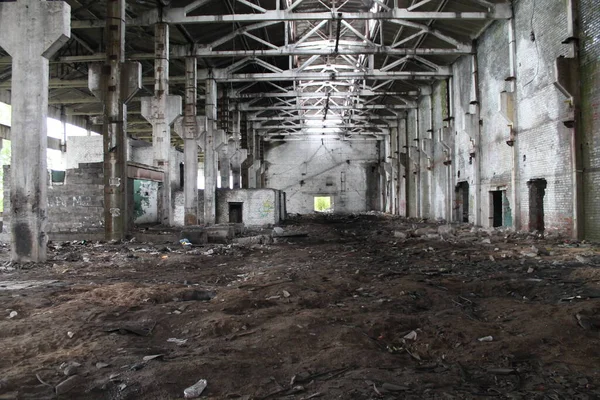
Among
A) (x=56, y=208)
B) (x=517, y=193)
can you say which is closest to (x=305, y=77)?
(x=517, y=193)

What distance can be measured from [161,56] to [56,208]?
6410mm

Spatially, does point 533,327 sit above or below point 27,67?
A: below

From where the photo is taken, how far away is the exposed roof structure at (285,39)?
1527cm

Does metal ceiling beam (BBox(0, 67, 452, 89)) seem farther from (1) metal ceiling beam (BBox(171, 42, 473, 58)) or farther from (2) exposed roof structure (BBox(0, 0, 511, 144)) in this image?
(1) metal ceiling beam (BBox(171, 42, 473, 58))

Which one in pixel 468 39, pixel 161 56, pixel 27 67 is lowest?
pixel 27 67

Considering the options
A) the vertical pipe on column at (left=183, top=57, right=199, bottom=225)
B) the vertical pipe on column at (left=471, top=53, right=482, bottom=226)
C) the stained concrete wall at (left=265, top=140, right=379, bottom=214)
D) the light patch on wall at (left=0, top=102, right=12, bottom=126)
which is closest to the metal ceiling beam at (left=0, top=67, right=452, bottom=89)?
the vertical pipe on column at (left=183, top=57, right=199, bottom=225)

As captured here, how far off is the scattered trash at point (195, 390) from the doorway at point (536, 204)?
1353 cm

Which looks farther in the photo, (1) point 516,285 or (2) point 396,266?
(2) point 396,266

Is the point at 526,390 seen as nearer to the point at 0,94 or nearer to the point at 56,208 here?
the point at 56,208

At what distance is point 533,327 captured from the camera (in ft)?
13.8

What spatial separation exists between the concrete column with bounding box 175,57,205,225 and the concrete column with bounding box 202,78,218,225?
1.38m

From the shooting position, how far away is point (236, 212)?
21094 mm

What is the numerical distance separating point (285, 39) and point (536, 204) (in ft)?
38.4

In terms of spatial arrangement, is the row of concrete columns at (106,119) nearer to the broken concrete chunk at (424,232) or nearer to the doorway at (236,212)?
the doorway at (236,212)
